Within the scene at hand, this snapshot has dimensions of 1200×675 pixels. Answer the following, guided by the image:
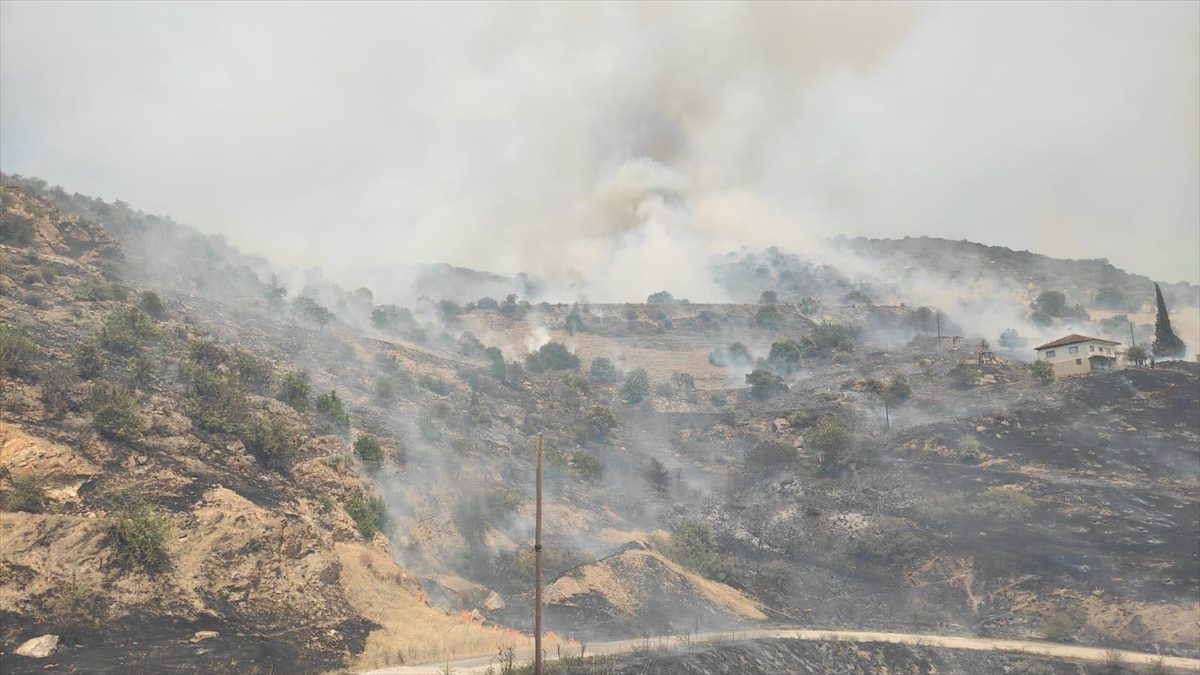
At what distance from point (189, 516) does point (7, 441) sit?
618 centimetres

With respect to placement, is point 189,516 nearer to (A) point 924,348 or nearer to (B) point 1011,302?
(A) point 924,348

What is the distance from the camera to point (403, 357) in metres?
80.9

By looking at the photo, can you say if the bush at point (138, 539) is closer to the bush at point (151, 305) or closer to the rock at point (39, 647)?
the rock at point (39, 647)

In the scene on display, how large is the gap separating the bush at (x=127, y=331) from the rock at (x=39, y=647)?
23532mm

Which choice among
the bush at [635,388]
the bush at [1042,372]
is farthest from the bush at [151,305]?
the bush at [1042,372]

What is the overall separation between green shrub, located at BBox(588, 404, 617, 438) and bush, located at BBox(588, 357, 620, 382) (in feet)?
66.9

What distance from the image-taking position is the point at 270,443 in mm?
34719

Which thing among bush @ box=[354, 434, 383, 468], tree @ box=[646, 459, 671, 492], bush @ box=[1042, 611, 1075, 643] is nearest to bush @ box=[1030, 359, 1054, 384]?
bush @ box=[1042, 611, 1075, 643]

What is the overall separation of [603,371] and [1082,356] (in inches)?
2239

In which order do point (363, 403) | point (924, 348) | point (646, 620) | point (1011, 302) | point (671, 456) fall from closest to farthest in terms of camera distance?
1. point (646, 620)
2. point (363, 403)
3. point (671, 456)
4. point (924, 348)
5. point (1011, 302)

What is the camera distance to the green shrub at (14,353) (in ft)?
91.3

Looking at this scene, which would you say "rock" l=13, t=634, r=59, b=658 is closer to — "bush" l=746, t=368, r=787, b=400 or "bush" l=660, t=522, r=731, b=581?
"bush" l=660, t=522, r=731, b=581

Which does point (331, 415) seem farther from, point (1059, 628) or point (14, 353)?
point (1059, 628)

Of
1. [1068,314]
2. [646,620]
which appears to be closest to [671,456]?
[646,620]
